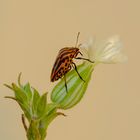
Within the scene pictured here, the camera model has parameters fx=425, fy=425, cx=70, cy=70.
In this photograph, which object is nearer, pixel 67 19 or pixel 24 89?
pixel 24 89

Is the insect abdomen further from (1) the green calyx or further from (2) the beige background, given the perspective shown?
(2) the beige background

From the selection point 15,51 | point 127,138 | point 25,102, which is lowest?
point 127,138

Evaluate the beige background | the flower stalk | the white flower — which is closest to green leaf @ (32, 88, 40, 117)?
the flower stalk

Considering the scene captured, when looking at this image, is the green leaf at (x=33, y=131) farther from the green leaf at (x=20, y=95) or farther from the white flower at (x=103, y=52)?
the white flower at (x=103, y=52)

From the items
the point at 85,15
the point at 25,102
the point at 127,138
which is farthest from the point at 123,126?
the point at 25,102

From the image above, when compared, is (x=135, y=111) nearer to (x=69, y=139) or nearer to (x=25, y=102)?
(x=69, y=139)

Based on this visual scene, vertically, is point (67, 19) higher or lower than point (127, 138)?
higher
